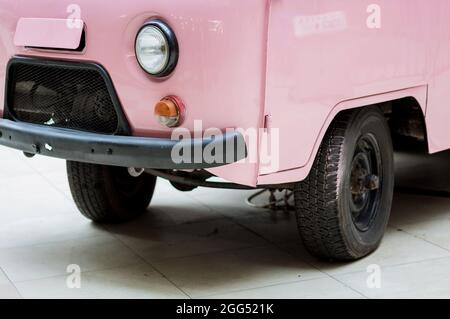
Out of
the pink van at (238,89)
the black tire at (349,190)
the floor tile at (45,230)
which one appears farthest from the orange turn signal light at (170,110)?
the floor tile at (45,230)

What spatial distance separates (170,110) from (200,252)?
1.11 meters

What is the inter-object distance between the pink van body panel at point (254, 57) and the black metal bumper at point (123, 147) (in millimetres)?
86

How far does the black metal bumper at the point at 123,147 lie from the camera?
3529mm

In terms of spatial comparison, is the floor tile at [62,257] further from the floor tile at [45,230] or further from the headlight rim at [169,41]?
the headlight rim at [169,41]

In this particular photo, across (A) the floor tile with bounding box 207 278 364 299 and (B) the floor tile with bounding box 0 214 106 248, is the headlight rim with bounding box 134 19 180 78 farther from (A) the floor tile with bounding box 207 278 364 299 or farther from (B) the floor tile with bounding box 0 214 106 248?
(B) the floor tile with bounding box 0 214 106 248

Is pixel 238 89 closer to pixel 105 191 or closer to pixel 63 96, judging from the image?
pixel 63 96

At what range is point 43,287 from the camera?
403 cm

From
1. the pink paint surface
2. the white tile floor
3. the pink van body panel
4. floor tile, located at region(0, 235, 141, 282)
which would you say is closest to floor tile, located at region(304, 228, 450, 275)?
the white tile floor

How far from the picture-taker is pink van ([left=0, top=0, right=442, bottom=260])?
353 cm

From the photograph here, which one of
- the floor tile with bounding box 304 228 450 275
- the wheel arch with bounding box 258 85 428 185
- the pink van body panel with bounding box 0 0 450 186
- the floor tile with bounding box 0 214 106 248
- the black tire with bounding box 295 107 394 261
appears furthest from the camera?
the floor tile with bounding box 0 214 106 248

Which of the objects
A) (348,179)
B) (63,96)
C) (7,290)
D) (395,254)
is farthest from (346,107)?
(7,290)

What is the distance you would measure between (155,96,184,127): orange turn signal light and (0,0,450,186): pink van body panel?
29 millimetres

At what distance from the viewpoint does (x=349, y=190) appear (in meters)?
4.12
